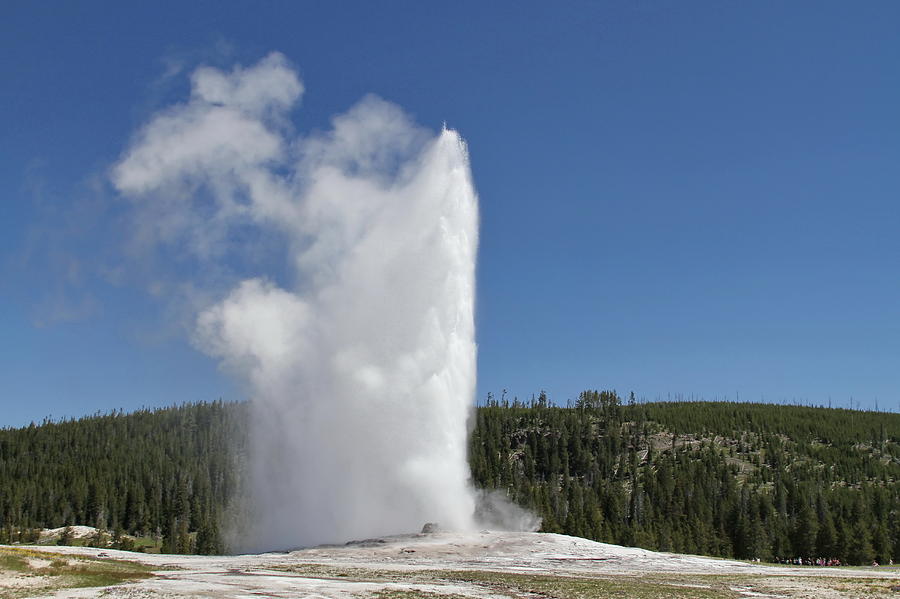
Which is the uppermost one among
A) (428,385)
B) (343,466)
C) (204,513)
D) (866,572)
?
(428,385)

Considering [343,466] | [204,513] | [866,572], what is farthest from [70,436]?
[866,572]

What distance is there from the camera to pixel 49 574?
29.5 metres

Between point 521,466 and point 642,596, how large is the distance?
5972 inches

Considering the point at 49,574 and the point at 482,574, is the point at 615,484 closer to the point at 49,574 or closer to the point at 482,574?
the point at 482,574

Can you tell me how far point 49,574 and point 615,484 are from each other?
136888 mm

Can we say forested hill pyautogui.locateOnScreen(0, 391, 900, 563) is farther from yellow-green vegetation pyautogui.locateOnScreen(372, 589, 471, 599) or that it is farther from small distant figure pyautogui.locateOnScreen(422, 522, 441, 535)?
yellow-green vegetation pyautogui.locateOnScreen(372, 589, 471, 599)

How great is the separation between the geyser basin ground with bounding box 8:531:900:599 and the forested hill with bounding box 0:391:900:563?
35.7m

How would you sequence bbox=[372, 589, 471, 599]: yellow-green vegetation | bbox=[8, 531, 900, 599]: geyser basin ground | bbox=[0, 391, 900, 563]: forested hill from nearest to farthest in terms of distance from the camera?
bbox=[372, 589, 471, 599]: yellow-green vegetation
bbox=[8, 531, 900, 599]: geyser basin ground
bbox=[0, 391, 900, 563]: forested hill

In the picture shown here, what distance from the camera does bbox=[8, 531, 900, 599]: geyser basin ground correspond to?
28.3 meters

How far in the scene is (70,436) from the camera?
647ft

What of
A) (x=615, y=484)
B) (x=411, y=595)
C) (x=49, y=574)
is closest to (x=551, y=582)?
(x=411, y=595)

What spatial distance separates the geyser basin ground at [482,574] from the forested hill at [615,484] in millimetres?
35653

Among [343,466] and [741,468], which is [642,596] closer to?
[343,466]

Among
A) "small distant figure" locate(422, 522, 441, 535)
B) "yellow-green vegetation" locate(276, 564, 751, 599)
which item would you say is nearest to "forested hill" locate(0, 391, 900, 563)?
"small distant figure" locate(422, 522, 441, 535)
